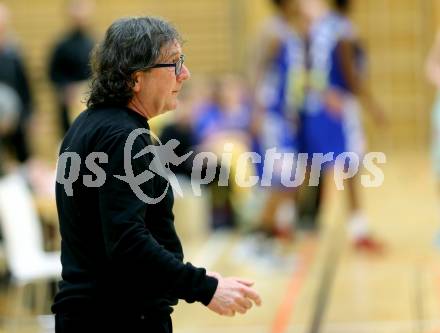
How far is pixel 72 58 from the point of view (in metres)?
10.9

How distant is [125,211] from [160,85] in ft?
1.50

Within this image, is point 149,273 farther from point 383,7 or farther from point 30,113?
point 383,7

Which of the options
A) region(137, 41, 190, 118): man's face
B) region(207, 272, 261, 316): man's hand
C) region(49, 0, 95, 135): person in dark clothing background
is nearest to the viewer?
region(207, 272, 261, 316): man's hand

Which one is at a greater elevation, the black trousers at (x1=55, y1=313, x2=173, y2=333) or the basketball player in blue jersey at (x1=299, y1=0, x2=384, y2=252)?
the basketball player in blue jersey at (x1=299, y1=0, x2=384, y2=252)

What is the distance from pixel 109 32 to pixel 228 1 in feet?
41.6

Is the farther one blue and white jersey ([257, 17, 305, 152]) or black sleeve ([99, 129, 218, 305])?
blue and white jersey ([257, 17, 305, 152])

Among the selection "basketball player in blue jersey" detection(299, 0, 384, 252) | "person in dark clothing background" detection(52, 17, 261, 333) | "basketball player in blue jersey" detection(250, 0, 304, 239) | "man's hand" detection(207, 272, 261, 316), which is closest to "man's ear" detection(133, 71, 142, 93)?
"person in dark clothing background" detection(52, 17, 261, 333)

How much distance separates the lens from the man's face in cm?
296

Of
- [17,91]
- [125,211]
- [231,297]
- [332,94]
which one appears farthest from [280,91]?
[125,211]

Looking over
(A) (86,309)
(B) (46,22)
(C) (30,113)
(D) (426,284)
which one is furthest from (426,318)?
(B) (46,22)

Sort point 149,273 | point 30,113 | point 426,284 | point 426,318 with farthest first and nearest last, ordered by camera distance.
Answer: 1. point 30,113
2. point 426,284
3. point 426,318
4. point 149,273

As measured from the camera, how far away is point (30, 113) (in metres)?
10.5

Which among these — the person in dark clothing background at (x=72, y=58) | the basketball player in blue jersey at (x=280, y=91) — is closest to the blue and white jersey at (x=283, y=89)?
the basketball player in blue jersey at (x=280, y=91)

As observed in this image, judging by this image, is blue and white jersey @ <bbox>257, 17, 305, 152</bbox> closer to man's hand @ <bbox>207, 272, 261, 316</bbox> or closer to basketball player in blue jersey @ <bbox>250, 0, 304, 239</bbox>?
basketball player in blue jersey @ <bbox>250, 0, 304, 239</bbox>
